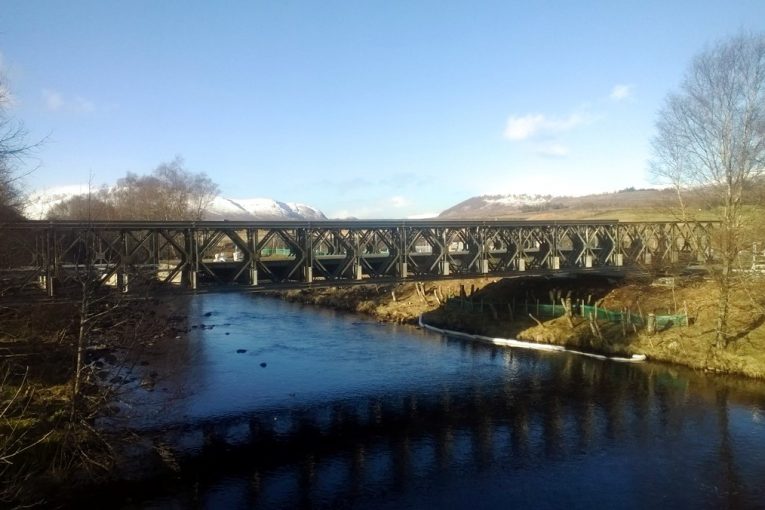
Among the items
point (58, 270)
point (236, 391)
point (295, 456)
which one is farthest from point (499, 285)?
point (58, 270)

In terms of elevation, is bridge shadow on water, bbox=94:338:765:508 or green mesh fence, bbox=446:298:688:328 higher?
green mesh fence, bbox=446:298:688:328

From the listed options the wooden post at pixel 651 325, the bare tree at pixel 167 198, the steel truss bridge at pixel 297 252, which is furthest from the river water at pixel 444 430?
the bare tree at pixel 167 198

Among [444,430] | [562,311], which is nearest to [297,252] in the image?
[444,430]

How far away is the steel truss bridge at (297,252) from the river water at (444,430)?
4880 mm

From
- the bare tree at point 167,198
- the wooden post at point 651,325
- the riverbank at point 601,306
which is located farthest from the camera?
the bare tree at point 167,198

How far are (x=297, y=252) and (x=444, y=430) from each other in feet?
35.1

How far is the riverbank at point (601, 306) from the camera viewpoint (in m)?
29.2

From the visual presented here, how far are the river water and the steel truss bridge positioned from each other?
4880 mm

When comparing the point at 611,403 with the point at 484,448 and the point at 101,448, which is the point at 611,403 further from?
the point at 101,448

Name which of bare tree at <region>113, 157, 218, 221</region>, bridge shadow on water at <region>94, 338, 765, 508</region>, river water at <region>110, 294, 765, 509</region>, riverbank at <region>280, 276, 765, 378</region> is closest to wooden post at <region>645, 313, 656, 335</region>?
riverbank at <region>280, 276, 765, 378</region>

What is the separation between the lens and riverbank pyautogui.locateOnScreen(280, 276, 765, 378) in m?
29.2

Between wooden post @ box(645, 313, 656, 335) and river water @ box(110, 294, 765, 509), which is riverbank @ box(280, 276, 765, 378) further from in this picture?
river water @ box(110, 294, 765, 509)

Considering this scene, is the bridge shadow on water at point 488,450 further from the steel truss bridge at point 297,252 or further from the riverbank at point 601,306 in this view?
the steel truss bridge at point 297,252

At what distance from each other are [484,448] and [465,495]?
365 centimetres
